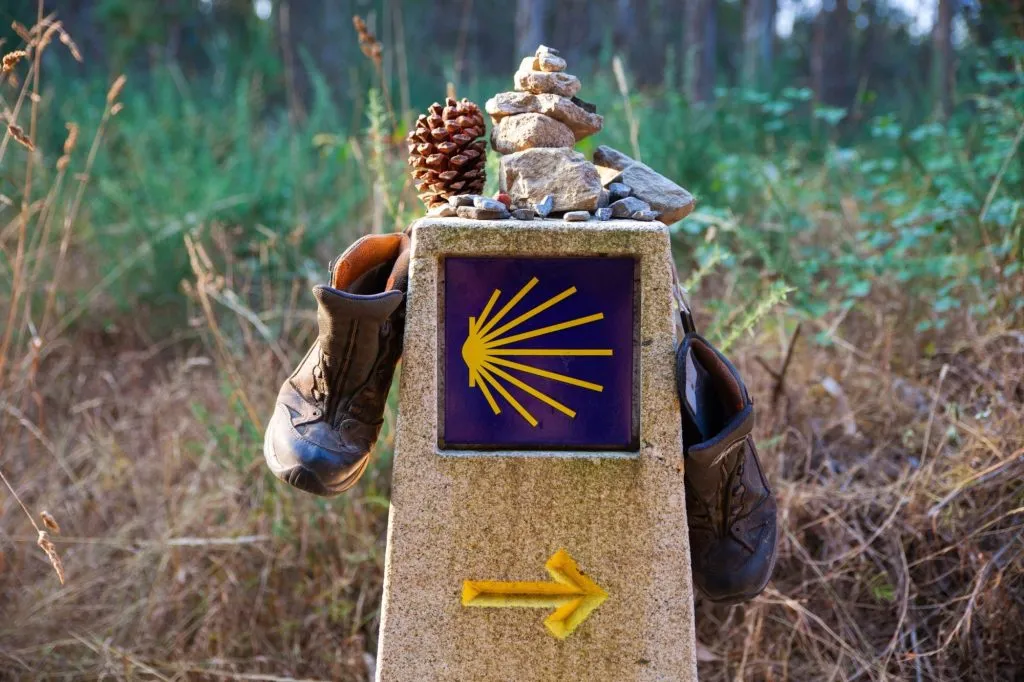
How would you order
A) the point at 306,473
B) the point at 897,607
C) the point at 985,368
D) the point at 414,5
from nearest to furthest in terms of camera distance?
the point at 306,473 → the point at 897,607 → the point at 985,368 → the point at 414,5

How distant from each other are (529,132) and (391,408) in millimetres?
1106

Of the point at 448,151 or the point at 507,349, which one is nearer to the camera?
the point at 507,349

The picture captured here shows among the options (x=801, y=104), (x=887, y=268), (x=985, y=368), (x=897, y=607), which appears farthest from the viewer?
(x=801, y=104)

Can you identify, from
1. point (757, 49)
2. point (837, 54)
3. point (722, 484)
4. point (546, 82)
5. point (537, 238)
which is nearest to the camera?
point (537, 238)

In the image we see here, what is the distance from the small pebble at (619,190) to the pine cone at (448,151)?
25 centimetres

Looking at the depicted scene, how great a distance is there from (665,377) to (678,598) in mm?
382

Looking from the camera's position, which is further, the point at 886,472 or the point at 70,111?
the point at 70,111

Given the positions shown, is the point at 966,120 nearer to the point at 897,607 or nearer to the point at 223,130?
the point at 897,607

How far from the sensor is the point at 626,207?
68.1 inches

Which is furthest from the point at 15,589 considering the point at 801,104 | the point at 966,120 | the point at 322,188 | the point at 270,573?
the point at 801,104

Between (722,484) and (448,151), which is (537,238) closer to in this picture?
(448,151)

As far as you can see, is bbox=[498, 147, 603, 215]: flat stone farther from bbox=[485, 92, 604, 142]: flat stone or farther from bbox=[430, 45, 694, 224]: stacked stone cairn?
bbox=[485, 92, 604, 142]: flat stone

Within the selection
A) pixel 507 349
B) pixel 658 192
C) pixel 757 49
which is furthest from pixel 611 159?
pixel 757 49

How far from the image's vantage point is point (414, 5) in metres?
14.0
